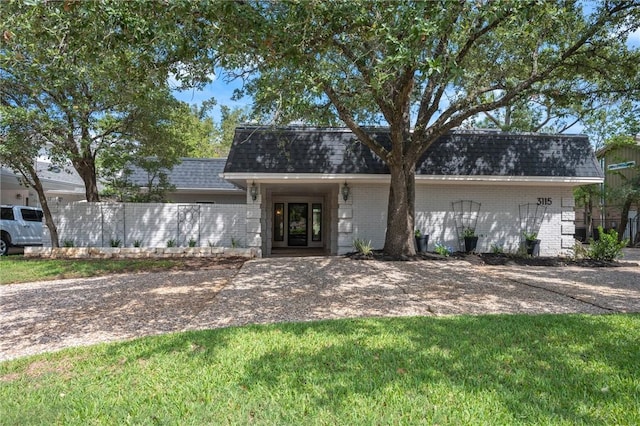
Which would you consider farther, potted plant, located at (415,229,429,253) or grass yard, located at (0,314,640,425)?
potted plant, located at (415,229,429,253)

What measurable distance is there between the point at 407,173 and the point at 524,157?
433 cm

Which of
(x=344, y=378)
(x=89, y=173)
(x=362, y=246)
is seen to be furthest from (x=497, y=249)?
(x=89, y=173)

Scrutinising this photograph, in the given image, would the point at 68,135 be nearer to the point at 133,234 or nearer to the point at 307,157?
the point at 133,234

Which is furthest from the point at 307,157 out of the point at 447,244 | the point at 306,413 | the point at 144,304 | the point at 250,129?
the point at 306,413

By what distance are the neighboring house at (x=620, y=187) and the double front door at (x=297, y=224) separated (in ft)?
Result: 45.7

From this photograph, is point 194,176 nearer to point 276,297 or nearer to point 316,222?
point 316,222

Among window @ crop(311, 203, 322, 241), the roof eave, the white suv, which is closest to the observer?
the roof eave

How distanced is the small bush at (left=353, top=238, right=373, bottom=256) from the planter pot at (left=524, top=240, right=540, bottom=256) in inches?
194

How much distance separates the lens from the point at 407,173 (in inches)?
436

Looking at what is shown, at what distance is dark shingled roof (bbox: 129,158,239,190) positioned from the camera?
18516mm

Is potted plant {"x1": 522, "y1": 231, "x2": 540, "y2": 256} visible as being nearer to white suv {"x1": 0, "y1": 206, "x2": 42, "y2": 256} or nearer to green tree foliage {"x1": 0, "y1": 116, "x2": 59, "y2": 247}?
green tree foliage {"x1": 0, "y1": 116, "x2": 59, "y2": 247}

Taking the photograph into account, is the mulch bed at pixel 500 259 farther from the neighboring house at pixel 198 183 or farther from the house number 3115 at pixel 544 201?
the neighboring house at pixel 198 183

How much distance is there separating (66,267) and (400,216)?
890 centimetres

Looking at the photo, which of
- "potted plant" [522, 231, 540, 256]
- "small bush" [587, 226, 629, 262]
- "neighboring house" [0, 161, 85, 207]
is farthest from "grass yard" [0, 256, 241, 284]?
"small bush" [587, 226, 629, 262]
